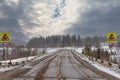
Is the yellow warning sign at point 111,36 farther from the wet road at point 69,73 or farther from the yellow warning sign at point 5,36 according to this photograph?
the yellow warning sign at point 5,36

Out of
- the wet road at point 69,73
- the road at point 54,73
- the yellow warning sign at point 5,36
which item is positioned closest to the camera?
the road at point 54,73

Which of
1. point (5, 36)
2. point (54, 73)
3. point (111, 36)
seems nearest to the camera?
point (54, 73)

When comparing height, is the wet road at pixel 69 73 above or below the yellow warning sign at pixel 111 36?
below

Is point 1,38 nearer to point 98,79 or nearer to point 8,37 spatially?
point 8,37

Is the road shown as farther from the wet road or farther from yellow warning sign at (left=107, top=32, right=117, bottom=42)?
yellow warning sign at (left=107, top=32, right=117, bottom=42)

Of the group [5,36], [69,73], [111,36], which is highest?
[5,36]

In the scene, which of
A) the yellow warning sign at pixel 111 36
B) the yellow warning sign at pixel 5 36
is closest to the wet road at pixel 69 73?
the yellow warning sign at pixel 111 36

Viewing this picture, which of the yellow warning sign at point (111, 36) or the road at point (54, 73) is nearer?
the road at point (54, 73)

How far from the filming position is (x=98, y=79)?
55.1 ft

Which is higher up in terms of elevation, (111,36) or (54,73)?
(111,36)

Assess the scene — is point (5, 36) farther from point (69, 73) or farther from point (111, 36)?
point (111, 36)

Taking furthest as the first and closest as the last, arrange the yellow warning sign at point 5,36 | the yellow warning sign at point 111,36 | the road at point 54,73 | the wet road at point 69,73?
the yellow warning sign at point 5,36
the yellow warning sign at point 111,36
the wet road at point 69,73
the road at point 54,73

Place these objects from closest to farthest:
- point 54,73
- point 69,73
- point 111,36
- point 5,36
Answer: point 54,73
point 69,73
point 111,36
point 5,36

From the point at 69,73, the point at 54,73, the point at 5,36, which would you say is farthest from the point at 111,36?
the point at 5,36
